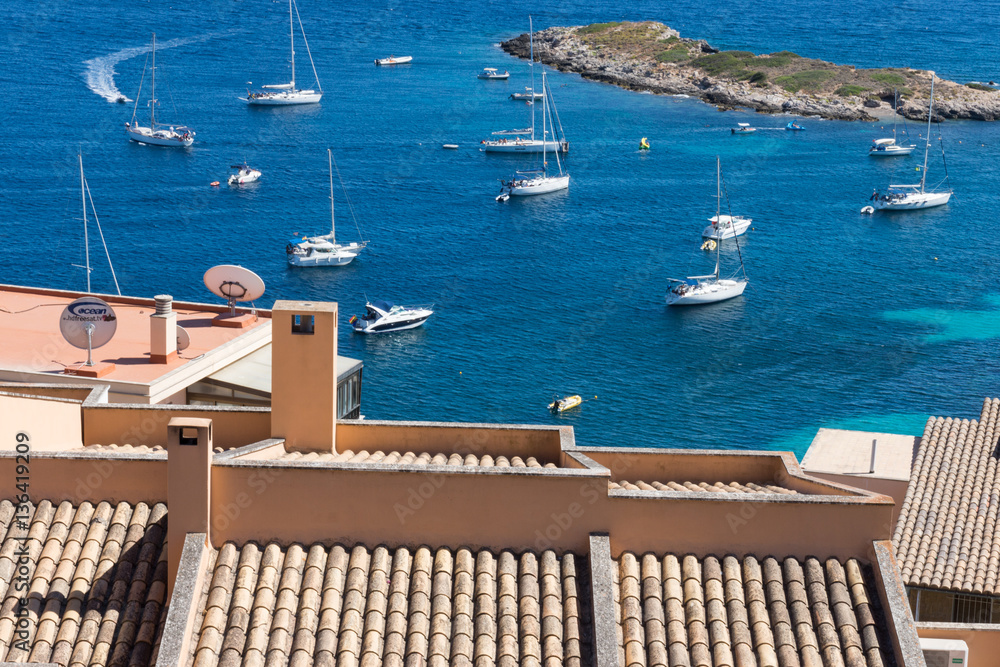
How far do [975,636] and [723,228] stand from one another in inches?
2681

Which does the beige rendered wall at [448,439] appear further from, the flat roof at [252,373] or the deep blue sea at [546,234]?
the deep blue sea at [546,234]

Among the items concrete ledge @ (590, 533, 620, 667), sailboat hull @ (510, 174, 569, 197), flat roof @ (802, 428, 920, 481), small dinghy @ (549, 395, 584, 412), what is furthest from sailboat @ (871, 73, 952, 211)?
concrete ledge @ (590, 533, 620, 667)

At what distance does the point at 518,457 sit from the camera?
1431 centimetres

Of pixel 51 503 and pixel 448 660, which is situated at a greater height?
pixel 51 503

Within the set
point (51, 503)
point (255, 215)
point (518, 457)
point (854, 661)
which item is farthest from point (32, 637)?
point (255, 215)

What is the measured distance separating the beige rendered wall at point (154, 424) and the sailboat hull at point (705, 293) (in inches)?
2176

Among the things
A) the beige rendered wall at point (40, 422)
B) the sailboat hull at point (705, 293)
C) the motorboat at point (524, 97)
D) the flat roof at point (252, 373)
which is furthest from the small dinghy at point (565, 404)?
the motorboat at point (524, 97)

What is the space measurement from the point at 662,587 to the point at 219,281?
54.2 feet

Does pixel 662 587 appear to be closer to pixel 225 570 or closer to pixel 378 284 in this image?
pixel 225 570

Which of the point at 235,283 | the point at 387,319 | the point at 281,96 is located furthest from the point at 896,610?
the point at 281,96

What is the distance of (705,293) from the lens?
6900 centimetres

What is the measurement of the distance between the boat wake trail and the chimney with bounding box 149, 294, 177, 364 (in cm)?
9924

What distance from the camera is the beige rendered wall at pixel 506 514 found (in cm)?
1184

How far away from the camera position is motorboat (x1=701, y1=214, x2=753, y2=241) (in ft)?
263
